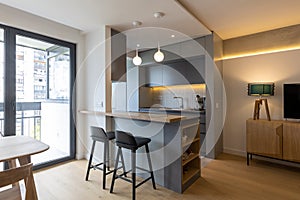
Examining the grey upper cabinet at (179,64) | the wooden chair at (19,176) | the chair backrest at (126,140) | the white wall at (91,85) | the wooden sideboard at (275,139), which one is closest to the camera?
the wooden chair at (19,176)

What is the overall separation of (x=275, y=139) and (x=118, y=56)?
3224 millimetres

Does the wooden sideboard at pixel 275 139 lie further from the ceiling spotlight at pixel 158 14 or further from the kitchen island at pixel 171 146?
the ceiling spotlight at pixel 158 14

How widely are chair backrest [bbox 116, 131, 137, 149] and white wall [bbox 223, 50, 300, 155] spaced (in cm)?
283

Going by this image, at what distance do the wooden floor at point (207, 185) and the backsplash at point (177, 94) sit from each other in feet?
6.29

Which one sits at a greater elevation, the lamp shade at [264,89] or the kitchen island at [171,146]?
the lamp shade at [264,89]

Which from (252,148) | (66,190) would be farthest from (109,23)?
(252,148)

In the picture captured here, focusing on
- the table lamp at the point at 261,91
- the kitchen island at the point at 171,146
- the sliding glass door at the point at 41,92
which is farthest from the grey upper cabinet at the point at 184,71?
the sliding glass door at the point at 41,92

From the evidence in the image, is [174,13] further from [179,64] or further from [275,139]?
[275,139]

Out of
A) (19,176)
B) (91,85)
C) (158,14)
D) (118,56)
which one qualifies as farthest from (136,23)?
(19,176)

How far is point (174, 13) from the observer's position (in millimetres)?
2797

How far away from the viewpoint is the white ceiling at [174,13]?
2.53 meters

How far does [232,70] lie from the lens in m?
4.06

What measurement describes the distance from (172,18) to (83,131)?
2738 millimetres

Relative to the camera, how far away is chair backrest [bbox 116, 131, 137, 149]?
216 centimetres
